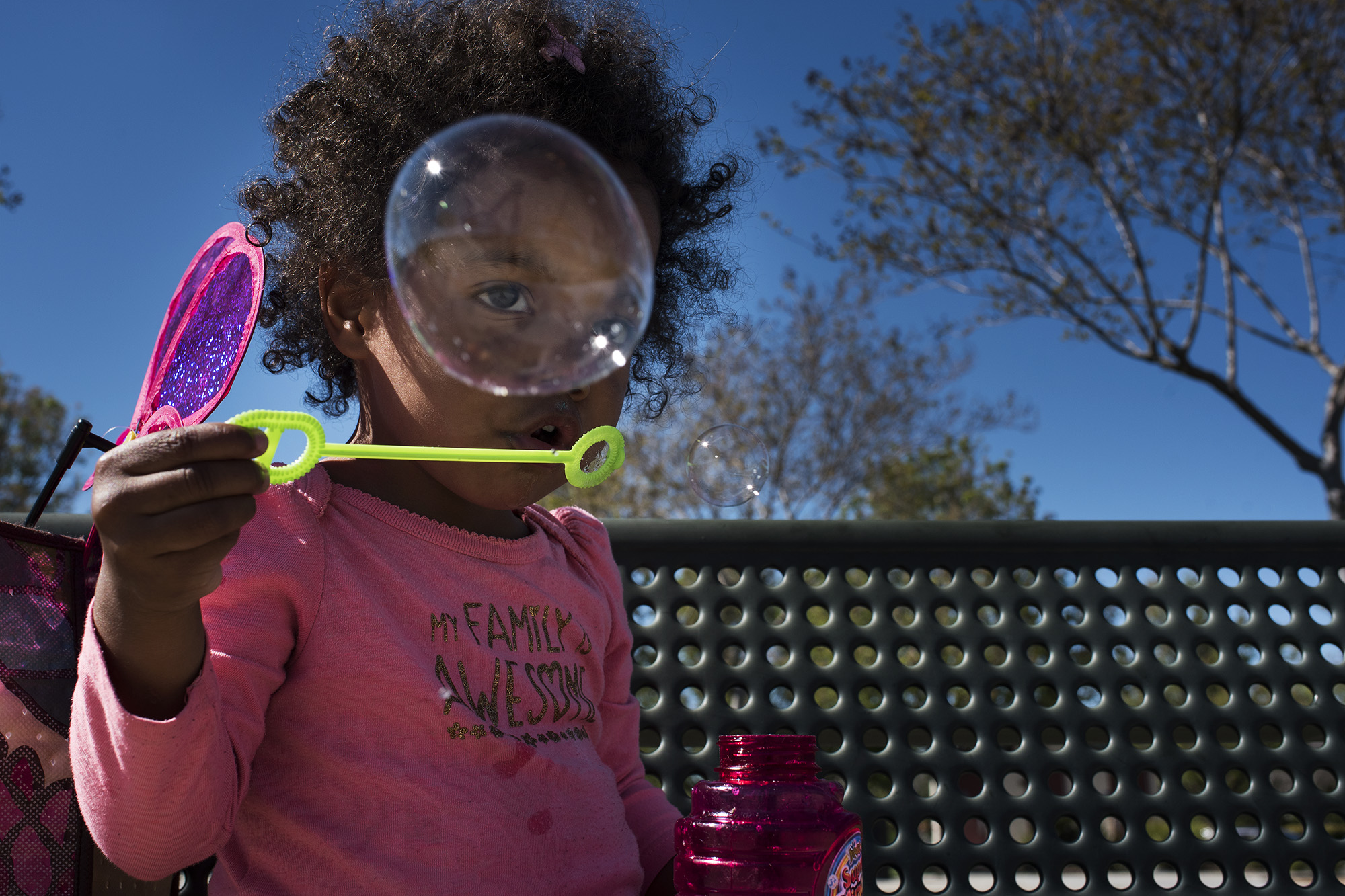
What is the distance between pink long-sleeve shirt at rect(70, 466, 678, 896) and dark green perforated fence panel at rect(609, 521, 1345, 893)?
0.84ft

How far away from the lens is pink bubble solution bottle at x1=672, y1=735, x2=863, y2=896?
109 cm

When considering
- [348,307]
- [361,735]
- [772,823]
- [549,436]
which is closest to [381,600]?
[361,735]

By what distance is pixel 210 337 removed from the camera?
1075mm

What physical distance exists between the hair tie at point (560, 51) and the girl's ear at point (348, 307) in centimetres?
37

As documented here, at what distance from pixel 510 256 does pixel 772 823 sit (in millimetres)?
665

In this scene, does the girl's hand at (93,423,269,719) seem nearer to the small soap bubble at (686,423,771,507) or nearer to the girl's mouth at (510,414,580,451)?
the girl's mouth at (510,414,580,451)

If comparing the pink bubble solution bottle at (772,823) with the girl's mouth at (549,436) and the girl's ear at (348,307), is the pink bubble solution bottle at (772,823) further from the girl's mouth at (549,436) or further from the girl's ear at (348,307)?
the girl's ear at (348,307)

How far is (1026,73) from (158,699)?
9155 millimetres

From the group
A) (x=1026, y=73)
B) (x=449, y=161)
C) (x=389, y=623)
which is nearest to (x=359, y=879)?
(x=389, y=623)

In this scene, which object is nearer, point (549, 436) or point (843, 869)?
point (843, 869)

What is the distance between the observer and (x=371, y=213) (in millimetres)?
1250

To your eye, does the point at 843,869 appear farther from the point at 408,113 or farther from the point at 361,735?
the point at 408,113

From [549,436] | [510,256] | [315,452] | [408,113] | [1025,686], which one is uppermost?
[408,113]

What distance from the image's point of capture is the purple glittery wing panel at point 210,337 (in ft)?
3.32
